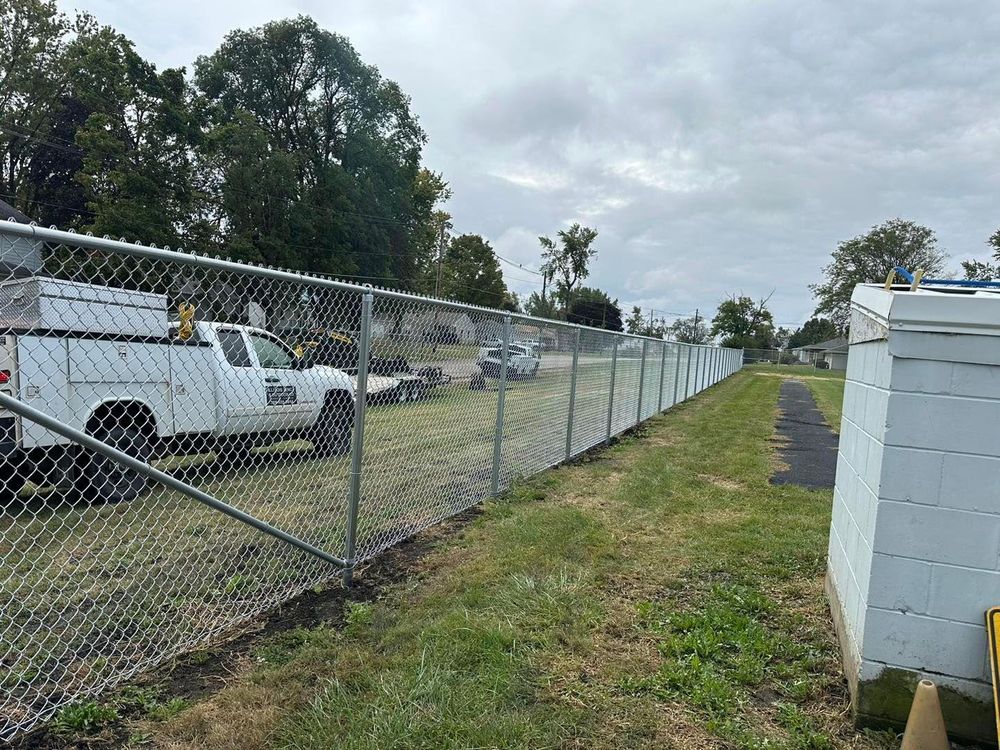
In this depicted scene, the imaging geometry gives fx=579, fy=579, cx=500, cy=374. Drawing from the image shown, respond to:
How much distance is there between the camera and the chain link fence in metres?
2.61

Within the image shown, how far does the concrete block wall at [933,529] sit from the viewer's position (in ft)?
6.72

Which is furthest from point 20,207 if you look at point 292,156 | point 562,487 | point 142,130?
point 562,487

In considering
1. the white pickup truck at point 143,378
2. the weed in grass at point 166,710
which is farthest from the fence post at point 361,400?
the weed in grass at point 166,710

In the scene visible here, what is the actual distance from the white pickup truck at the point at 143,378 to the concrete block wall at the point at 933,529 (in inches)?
111

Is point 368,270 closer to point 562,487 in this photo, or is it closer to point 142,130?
point 142,130

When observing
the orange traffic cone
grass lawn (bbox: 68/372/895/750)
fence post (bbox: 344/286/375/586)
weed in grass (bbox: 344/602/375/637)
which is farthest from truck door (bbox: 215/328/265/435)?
the orange traffic cone

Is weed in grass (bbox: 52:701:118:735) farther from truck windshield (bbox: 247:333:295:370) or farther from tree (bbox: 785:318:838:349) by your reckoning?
tree (bbox: 785:318:838:349)

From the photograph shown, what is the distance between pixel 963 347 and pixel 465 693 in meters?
2.30

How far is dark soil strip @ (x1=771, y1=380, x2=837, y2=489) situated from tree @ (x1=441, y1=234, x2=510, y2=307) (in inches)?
1969

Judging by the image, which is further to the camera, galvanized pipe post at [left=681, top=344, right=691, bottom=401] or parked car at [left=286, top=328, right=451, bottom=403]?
galvanized pipe post at [left=681, top=344, right=691, bottom=401]

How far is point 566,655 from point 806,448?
8.00 metres

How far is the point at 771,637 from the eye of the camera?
9.78 ft

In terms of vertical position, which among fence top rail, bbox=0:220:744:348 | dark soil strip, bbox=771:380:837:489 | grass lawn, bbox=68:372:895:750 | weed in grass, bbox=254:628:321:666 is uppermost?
fence top rail, bbox=0:220:744:348

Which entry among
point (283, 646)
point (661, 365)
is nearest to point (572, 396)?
point (283, 646)
